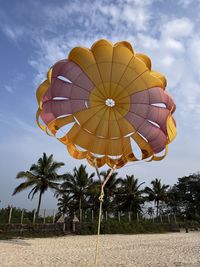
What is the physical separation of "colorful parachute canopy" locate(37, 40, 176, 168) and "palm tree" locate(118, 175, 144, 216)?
94.1 ft

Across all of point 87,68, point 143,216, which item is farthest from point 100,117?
point 143,216

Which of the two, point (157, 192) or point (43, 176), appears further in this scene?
point (157, 192)

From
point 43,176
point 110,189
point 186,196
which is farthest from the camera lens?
point 186,196

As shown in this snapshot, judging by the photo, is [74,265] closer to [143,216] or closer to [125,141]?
[125,141]

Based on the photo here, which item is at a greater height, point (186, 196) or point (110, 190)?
point (186, 196)

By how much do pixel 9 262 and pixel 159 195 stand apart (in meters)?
35.4

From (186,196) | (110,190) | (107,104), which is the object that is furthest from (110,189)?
(107,104)

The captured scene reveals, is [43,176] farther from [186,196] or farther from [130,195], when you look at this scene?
[186,196]

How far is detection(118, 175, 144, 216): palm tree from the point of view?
38906 millimetres

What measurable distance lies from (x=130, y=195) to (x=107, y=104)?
100ft

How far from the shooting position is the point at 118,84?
9656mm

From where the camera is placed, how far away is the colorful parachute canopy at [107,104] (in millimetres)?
9297

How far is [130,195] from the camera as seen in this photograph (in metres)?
38.8

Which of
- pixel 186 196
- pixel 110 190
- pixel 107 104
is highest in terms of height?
pixel 186 196
